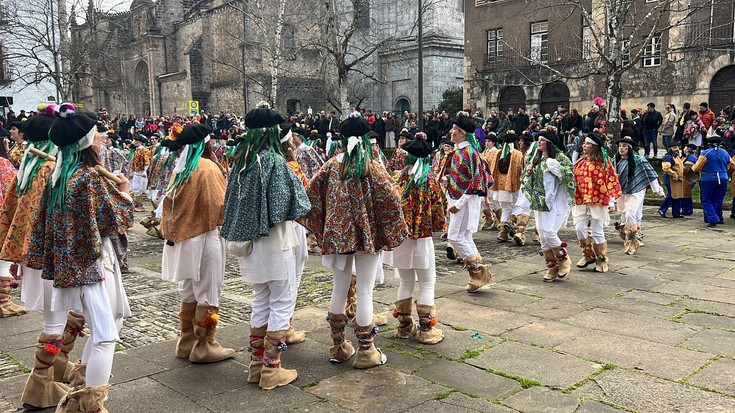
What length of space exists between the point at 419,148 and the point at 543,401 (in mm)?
2477

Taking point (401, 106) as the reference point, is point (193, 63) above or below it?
above

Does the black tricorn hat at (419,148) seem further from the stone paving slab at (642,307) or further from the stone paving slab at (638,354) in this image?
the stone paving slab at (642,307)

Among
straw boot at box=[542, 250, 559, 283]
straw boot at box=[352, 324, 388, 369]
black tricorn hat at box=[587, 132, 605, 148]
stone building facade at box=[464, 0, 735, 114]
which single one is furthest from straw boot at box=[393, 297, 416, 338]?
stone building facade at box=[464, 0, 735, 114]

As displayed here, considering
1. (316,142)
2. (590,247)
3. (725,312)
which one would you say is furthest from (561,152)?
(316,142)

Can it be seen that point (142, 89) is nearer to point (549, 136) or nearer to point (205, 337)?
point (549, 136)

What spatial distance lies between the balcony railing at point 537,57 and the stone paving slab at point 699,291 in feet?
75.8

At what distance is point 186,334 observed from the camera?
5105mm

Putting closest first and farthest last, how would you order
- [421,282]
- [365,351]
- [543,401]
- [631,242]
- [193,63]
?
[543,401]
[365,351]
[421,282]
[631,242]
[193,63]

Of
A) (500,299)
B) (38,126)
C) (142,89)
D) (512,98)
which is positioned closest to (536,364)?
(500,299)

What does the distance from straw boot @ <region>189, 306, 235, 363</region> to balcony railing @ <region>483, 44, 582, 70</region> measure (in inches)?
1050

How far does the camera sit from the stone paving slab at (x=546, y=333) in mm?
5401

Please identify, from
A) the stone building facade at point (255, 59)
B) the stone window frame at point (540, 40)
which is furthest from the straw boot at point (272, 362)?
the stone building facade at point (255, 59)

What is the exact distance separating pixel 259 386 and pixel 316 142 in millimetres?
10213

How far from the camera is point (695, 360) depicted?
486 cm
